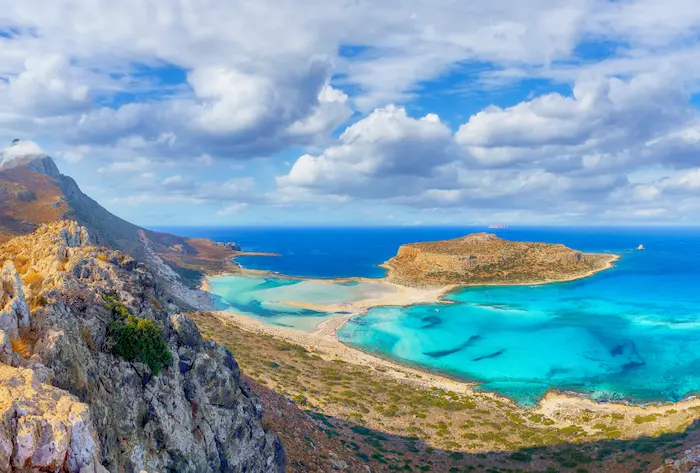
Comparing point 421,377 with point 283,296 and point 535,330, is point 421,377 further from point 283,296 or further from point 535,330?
point 283,296

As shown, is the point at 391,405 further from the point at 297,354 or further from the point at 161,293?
the point at 161,293

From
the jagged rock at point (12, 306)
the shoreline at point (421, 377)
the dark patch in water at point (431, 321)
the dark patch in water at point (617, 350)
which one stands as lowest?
the shoreline at point (421, 377)

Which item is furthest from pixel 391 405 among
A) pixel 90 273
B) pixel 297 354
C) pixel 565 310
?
pixel 565 310

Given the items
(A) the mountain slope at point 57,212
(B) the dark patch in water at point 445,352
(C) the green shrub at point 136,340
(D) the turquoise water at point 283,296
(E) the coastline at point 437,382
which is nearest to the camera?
(C) the green shrub at point 136,340

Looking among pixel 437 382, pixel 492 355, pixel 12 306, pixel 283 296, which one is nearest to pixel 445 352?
pixel 492 355

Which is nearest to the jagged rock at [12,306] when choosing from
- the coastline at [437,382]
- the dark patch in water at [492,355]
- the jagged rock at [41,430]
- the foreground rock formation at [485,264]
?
the jagged rock at [41,430]

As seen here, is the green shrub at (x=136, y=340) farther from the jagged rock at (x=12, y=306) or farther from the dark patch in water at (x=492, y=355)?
the dark patch in water at (x=492, y=355)

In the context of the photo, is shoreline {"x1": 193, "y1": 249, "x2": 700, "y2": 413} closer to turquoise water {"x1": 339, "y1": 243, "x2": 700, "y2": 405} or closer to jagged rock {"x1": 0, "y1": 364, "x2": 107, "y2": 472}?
turquoise water {"x1": 339, "y1": 243, "x2": 700, "y2": 405}
